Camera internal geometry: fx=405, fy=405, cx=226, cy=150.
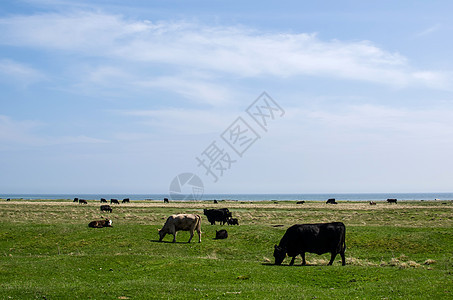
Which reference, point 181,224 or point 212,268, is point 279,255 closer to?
point 212,268

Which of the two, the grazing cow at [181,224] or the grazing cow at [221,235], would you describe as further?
the grazing cow at [221,235]

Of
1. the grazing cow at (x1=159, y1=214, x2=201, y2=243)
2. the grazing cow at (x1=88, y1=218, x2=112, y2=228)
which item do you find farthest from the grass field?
the grazing cow at (x1=88, y1=218, x2=112, y2=228)

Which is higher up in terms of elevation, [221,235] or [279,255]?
[279,255]

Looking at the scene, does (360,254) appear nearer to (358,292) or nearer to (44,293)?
(358,292)

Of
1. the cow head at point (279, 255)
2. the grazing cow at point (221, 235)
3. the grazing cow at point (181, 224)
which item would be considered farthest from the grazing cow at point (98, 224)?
the cow head at point (279, 255)

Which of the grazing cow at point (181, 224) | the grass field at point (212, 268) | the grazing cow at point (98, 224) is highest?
the grazing cow at point (181, 224)

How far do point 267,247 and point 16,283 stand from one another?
1748cm

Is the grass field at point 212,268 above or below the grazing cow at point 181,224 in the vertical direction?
below

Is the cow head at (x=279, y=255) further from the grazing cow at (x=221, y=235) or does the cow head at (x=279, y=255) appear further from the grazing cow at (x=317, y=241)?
the grazing cow at (x=221, y=235)

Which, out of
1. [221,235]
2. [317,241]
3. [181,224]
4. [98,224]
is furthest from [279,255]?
[98,224]

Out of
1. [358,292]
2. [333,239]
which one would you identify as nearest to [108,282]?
[358,292]

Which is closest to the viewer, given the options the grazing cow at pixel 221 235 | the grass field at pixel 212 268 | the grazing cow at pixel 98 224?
the grass field at pixel 212 268

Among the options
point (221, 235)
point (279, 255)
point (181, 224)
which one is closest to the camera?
point (279, 255)

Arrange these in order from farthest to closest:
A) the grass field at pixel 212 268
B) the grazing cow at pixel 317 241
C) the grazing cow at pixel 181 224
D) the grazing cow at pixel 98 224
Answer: the grazing cow at pixel 98 224 < the grazing cow at pixel 181 224 < the grazing cow at pixel 317 241 < the grass field at pixel 212 268
